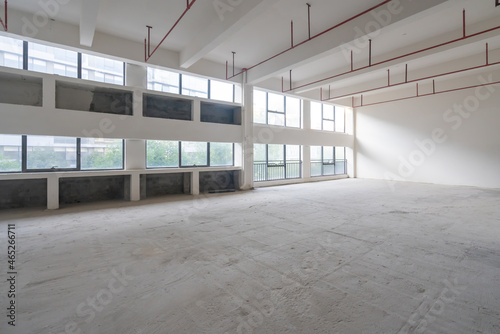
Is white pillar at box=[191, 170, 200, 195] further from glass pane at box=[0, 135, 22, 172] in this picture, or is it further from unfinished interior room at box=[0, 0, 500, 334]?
glass pane at box=[0, 135, 22, 172]

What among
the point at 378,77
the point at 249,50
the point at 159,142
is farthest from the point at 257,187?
the point at 378,77

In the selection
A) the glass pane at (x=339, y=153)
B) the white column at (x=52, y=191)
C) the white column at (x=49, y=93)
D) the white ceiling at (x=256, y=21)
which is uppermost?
the white ceiling at (x=256, y=21)

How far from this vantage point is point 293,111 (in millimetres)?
10516

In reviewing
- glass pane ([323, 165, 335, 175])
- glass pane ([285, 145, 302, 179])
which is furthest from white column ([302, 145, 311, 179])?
glass pane ([323, 165, 335, 175])

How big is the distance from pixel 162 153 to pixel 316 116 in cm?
737

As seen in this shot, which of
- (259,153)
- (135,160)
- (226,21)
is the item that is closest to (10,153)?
(135,160)

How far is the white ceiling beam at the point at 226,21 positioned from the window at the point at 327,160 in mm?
7107

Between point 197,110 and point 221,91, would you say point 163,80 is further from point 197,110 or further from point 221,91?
point 221,91

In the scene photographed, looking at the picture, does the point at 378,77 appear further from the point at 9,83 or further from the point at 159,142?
the point at 9,83

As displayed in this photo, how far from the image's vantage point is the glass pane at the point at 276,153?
9876 mm

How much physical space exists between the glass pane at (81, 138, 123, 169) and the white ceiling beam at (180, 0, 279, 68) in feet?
10.1

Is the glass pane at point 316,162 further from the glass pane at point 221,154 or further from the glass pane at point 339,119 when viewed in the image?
the glass pane at point 221,154

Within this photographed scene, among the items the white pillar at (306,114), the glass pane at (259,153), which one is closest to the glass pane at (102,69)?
the glass pane at (259,153)

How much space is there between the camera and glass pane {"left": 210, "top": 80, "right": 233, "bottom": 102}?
8.17 m
